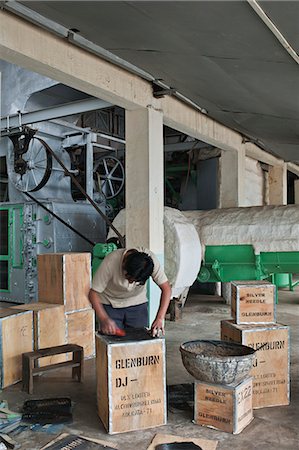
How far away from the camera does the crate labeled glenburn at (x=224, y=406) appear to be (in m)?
3.21

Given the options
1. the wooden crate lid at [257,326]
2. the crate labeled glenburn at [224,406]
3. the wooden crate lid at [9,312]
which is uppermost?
the wooden crate lid at [9,312]

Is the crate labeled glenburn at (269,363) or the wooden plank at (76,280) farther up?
the wooden plank at (76,280)

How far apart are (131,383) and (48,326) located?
1641mm

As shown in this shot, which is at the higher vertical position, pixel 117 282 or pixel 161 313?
pixel 117 282

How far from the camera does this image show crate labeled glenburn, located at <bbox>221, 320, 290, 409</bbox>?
12.2ft

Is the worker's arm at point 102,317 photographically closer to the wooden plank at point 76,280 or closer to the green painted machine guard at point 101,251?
the wooden plank at point 76,280

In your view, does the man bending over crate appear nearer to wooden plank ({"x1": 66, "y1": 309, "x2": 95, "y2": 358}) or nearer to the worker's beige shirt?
the worker's beige shirt

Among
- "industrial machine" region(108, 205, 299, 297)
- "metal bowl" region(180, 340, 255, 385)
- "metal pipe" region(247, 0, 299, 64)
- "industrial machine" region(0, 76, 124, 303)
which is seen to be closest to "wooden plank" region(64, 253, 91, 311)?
"industrial machine" region(108, 205, 299, 297)

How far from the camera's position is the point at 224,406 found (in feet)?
10.7

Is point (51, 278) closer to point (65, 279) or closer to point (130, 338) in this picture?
point (65, 279)

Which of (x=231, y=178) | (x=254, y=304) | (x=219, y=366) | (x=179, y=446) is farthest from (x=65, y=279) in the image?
(x=231, y=178)

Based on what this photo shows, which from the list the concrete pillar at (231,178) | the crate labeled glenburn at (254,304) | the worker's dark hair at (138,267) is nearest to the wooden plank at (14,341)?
the worker's dark hair at (138,267)

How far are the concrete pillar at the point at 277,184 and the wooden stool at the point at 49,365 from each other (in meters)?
8.85

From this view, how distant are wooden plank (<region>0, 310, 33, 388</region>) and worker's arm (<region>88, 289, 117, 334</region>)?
108cm
